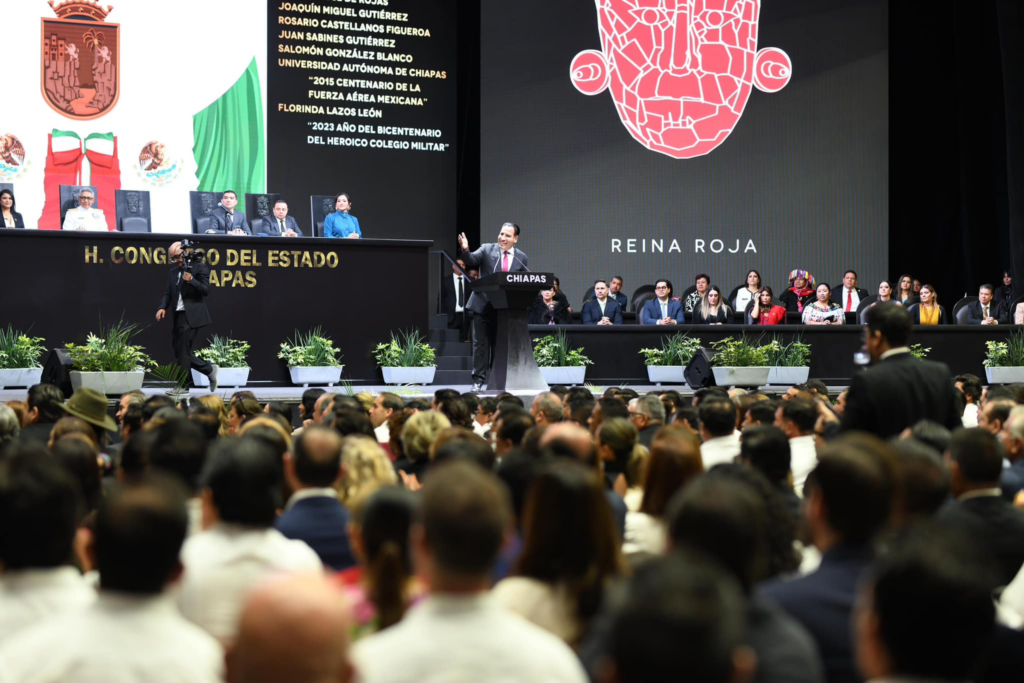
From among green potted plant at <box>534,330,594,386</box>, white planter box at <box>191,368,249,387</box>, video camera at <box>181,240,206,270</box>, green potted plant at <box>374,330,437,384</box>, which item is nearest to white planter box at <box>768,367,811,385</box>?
green potted plant at <box>534,330,594,386</box>

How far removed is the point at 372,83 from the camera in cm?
1270

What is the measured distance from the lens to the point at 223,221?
10.2 m

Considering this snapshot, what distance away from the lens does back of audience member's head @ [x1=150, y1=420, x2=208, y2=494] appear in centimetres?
281

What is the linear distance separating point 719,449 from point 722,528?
2.16 m

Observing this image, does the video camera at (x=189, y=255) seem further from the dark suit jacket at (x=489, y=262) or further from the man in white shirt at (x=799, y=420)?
the man in white shirt at (x=799, y=420)

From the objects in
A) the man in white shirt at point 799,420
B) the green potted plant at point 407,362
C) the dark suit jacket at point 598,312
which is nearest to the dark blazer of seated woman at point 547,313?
the dark suit jacket at point 598,312

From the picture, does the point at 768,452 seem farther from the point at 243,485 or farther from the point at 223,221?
the point at 223,221

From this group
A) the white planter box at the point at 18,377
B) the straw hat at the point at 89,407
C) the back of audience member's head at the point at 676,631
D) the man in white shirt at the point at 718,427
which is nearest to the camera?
the back of audience member's head at the point at 676,631

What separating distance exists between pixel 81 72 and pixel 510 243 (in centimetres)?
589

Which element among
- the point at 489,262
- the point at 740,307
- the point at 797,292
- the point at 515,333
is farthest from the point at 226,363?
the point at 797,292

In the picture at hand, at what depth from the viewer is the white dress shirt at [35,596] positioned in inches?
68.2

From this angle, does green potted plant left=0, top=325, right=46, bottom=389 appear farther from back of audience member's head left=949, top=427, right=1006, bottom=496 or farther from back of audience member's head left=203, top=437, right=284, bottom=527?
back of audience member's head left=949, top=427, right=1006, bottom=496

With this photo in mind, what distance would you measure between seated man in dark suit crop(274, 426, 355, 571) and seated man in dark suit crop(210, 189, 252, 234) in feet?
26.1

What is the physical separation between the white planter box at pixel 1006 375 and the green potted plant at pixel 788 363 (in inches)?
63.5
